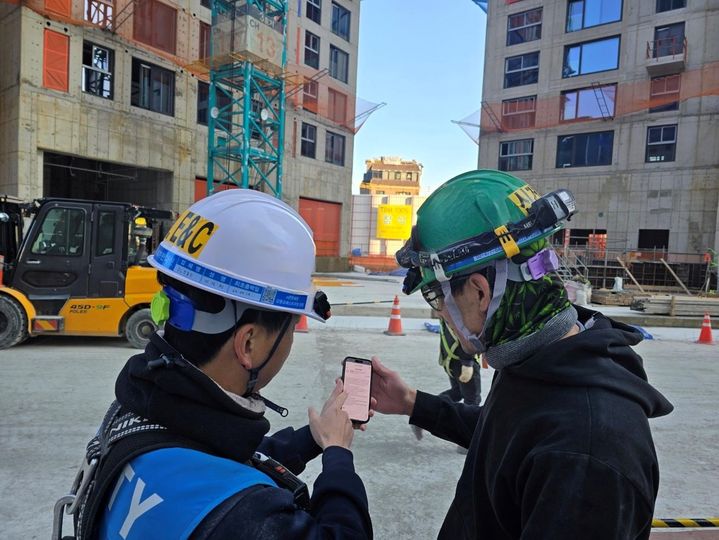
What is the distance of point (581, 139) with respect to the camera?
28.2 metres

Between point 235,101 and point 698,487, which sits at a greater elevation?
point 235,101

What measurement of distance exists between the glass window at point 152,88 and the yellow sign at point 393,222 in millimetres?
20471

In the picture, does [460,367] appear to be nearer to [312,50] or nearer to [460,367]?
[460,367]

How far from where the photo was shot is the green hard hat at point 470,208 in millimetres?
1414

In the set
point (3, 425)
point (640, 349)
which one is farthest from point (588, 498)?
point (640, 349)

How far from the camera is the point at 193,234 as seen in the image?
138 centimetres

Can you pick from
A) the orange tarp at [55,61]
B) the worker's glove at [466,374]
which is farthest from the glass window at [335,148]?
the worker's glove at [466,374]

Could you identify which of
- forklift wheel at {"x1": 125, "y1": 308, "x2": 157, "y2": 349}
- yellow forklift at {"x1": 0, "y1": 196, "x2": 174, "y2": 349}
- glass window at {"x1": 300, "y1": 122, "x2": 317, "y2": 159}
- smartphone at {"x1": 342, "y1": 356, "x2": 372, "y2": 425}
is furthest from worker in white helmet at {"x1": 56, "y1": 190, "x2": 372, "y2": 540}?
glass window at {"x1": 300, "y1": 122, "x2": 317, "y2": 159}

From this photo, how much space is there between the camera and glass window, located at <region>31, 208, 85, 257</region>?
8.09 metres

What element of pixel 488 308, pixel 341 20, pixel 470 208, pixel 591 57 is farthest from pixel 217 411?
pixel 341 20

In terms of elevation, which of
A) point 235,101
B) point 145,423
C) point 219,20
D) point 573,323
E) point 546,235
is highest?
point 219,20

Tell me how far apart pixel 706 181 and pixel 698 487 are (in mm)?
25851

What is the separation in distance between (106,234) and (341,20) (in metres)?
27.9

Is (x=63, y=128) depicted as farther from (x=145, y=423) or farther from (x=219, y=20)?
(x=145, y=423)
